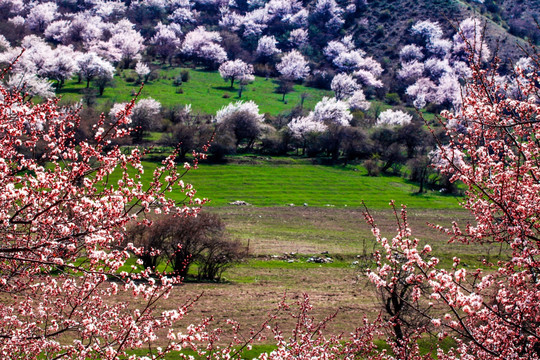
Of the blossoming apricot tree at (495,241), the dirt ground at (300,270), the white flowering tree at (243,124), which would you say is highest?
the white flowering tree at (243,124)

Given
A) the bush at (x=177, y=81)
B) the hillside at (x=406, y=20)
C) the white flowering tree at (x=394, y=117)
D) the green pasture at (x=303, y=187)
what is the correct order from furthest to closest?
the hillside at (x=406, y=20)
the bush at (x=177, y=81)
the white flowering tree at (x=394, y=117)
the green pasture at (x=303, y=187)

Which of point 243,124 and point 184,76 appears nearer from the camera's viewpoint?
point 243,124

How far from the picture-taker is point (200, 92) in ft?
335

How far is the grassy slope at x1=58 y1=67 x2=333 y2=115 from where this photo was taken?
8975 cm

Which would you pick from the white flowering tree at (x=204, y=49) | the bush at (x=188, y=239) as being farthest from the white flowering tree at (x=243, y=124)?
the white flowering tree at (x=204, y=49)

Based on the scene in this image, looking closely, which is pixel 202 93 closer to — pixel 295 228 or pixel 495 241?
pixel 295 228

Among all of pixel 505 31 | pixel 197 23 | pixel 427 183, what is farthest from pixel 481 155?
pixel 197 23

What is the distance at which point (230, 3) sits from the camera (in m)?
178

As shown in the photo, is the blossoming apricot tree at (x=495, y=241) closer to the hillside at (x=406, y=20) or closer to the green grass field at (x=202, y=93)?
the green grass field at (x=202, y=93)

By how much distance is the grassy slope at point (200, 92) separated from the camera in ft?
294

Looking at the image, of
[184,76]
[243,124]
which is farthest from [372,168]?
[184,76]

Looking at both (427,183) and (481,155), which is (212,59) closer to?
(427,183)

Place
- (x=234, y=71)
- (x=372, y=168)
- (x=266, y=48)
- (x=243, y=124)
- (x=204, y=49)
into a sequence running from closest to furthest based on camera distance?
(x=372, y=168), (x=243, y=124), (x=234, y=71), (x=204, y=49), (x=266, y=48)

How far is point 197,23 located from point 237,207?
4988 inches
